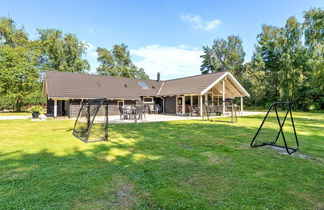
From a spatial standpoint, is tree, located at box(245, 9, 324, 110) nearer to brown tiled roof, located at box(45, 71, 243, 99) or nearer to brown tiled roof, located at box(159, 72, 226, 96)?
brown tiled roof, located at box(159, 72, 226, 96)

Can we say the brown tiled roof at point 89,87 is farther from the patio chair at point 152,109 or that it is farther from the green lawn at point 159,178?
the green lawn at point 159,178

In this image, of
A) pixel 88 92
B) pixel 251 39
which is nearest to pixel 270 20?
pixel 251 39

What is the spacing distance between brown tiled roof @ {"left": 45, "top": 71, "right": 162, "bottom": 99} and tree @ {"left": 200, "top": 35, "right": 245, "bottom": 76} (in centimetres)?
1878

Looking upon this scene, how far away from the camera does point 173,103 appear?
1875cm

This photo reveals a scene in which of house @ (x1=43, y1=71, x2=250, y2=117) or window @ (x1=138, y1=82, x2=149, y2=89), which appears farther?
window @ (x1=138, y1=82, x2=149, y2=89)

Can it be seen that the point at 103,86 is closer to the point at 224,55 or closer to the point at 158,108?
the point at 158,108

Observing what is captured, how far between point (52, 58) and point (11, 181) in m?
33.2

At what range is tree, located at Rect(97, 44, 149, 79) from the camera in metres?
35.6

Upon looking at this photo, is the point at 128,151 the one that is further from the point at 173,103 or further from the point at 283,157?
the point at 173,103

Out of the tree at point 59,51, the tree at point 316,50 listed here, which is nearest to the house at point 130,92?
the tree at point 316,50

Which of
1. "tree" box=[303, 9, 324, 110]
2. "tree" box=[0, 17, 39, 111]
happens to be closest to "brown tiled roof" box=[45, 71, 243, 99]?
"tree" box=[0, 17, 39, 111]

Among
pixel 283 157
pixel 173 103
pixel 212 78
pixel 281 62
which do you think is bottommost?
pixel 283 157

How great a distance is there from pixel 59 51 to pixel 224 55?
29559 millimetres

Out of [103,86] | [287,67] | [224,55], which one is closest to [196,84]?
[103,86]
